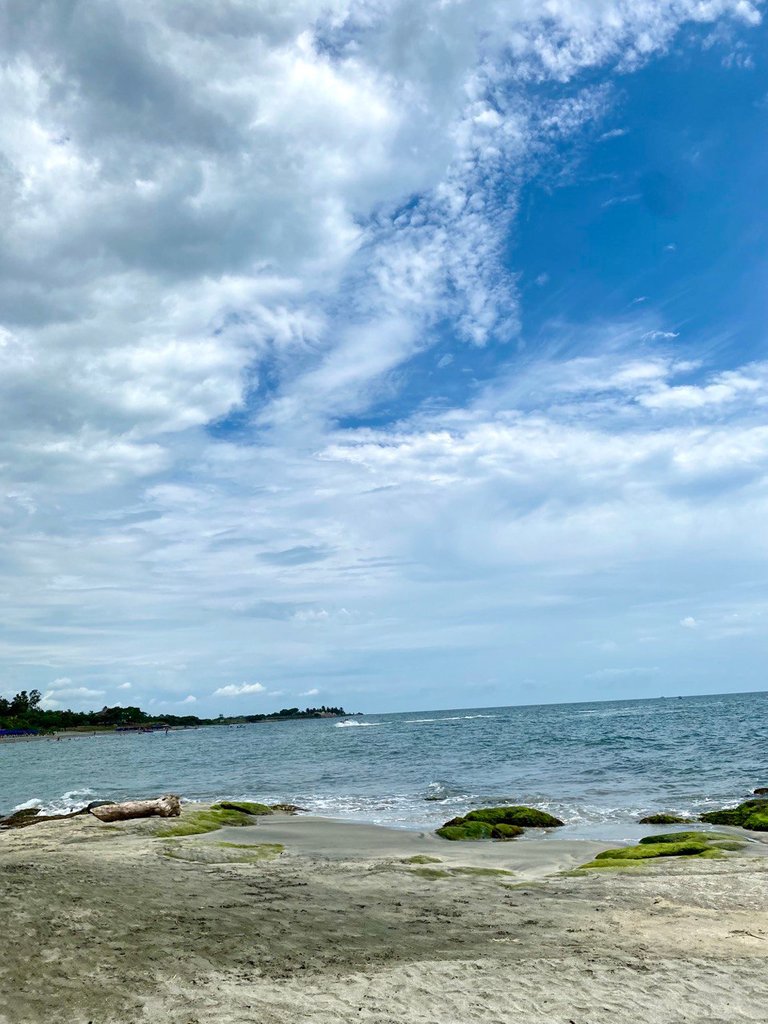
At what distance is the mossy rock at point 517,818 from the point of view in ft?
87.9

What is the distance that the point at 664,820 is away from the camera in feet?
86.4

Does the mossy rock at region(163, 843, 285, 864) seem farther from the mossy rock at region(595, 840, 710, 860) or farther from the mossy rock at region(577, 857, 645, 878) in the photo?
the mossy rock at region(595, 840, 710, 860)

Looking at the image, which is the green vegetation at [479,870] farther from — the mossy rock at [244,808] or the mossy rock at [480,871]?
the mossy rock at [244,808]

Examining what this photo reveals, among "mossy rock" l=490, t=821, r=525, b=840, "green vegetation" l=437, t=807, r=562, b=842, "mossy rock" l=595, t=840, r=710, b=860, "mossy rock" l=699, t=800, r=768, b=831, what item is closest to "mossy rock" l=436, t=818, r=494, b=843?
"green vegetation" l=437, t=807, r=562, b=842

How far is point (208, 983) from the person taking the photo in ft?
31.0

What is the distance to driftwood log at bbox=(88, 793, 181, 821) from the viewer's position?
2741cm

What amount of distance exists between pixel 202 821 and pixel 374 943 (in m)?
17.6

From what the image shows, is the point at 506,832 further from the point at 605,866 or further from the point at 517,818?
the point at 605,866

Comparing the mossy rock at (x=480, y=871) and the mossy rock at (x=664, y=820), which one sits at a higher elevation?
the mossy rock at (x=480, y=871)

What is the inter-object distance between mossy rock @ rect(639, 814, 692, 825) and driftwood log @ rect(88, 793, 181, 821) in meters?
16.4

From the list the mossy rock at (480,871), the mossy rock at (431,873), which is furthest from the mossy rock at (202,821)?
the mossy rock at (480,871)

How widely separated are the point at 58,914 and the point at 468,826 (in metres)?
16.5

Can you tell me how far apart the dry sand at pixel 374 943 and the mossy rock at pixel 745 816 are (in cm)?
704

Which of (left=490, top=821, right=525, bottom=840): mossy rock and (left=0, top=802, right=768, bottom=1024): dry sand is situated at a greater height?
(left=0, top=802, right=768, bottom=1024): dry sand
